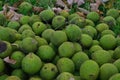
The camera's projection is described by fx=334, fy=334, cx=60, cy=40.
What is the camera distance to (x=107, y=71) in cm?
203

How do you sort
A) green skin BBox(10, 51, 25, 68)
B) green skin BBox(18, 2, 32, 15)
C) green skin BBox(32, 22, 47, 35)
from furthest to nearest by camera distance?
green skin BBox(18, 2, 32, 15) < green skin BBox(32, 22, 47, 35) < green skin BBox(10, 51, 25, 68)

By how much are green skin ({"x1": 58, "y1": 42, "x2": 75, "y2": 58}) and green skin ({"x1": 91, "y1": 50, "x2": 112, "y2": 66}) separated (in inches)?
5.8

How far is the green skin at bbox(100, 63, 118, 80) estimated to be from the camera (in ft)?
6.65

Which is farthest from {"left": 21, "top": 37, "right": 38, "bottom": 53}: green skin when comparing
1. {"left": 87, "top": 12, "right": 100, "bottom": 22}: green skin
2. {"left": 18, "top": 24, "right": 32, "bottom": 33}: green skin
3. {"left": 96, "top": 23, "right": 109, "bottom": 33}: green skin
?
{"left": 87, "top": 12, "right": 100, "bottom": 22}: green skin

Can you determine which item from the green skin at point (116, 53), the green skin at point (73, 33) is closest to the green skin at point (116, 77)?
the green skin at point (116, 53)

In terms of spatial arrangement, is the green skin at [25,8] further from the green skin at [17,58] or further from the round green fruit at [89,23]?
the green skin at [17,58]

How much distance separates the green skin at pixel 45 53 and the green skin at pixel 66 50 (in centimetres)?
6

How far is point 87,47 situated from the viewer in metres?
2.41

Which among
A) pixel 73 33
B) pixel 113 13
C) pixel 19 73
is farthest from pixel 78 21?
pixel 19 73

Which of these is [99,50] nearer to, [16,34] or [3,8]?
Result: [16,34]

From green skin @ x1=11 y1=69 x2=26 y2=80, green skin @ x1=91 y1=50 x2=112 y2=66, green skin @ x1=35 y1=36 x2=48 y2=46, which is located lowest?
green skin @ x1=11 y1=69 x2=26 y2=80

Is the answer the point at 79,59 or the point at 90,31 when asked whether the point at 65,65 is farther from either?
the point at 90,31

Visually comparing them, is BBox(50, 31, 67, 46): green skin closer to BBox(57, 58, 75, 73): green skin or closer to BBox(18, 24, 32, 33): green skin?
BBox(57, 58, 75, 73): green skin

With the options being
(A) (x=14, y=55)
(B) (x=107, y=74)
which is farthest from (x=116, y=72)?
(A) (x=14, y=55)
